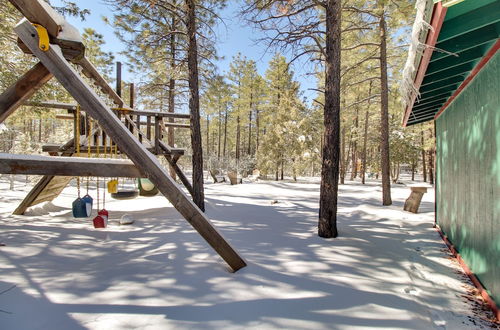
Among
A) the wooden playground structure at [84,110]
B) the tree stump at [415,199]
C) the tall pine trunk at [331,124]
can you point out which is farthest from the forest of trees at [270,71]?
the wooden playground structure at [84,110]

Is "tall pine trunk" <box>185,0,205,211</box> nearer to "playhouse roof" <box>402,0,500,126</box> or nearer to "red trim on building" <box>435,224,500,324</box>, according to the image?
"playhouse roof" <box>402,0,500,126</box>

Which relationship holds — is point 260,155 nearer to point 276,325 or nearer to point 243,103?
point 243,103

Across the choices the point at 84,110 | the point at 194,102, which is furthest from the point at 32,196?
the point at 84,110

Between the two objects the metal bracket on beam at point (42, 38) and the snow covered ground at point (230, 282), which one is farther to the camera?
the metal bracket on beam at point (42, 38)

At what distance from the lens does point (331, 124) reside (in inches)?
198

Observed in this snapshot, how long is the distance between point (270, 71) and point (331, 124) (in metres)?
21.1

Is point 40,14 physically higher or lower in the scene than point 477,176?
higher

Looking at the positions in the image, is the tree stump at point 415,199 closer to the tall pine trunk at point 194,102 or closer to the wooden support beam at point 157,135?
the tall pine trunk at point 194,102

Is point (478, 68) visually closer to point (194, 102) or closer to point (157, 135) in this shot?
point (194, 102)

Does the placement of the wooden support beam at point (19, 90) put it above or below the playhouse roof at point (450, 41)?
below

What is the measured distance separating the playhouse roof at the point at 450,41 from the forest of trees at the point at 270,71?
6.16 feet

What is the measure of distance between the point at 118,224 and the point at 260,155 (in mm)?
16432

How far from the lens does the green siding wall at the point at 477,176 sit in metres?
2.79

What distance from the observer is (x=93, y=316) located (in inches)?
89.7
